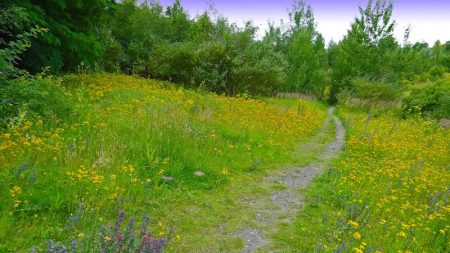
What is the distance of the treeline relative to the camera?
1139 centimetres

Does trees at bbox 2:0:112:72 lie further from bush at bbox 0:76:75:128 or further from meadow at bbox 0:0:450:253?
bush at bbox 0:76:75:128

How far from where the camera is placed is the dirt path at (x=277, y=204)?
507 centimetres

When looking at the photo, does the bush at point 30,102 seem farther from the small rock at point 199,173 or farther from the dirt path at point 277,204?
the dirt path at point 277,204

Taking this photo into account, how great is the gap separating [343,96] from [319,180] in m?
19.2

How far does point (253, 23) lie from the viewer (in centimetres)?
2020

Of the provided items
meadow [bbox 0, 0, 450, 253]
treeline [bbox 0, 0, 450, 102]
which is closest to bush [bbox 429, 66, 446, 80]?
treeline [bbox 0, 0, 450, 102]

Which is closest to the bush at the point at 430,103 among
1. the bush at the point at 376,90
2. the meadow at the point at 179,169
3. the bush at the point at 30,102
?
the meadow at the point at 179,169

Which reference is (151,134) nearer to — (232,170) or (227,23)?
(232,170)

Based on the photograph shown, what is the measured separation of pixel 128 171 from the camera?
635 cm

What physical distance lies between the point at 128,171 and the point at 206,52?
12524 mm

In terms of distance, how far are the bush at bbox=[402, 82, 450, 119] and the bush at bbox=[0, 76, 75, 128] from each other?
15.9 metres

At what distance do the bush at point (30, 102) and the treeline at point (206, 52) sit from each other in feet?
8.02

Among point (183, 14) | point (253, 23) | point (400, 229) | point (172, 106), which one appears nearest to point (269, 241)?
point (400, 229)

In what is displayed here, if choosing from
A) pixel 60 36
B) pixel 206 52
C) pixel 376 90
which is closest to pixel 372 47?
pixel 376 90
